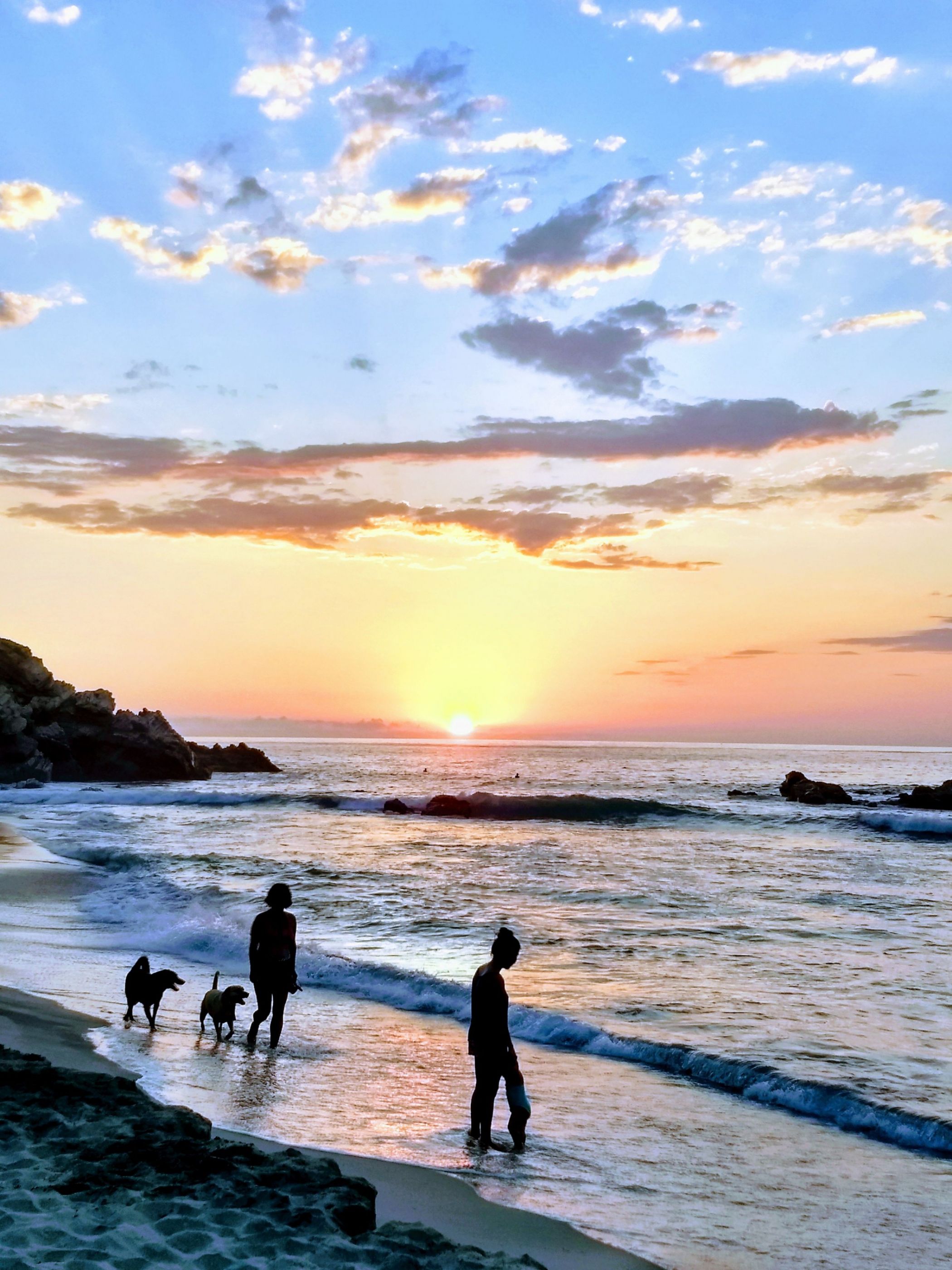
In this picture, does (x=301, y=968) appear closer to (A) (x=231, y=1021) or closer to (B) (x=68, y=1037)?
(A) (x=231, y=1021)

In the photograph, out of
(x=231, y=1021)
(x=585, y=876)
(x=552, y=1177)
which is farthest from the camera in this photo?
(x=585, y=876)

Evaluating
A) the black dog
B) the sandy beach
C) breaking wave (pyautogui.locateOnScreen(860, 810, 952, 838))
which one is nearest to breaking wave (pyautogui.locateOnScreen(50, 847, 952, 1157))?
the black dog

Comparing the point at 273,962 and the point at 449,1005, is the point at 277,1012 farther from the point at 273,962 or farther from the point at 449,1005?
the point at 449,1005

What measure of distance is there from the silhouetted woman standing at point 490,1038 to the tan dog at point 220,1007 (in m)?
4.11

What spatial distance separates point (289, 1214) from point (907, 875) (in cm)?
2816

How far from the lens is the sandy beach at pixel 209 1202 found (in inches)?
197

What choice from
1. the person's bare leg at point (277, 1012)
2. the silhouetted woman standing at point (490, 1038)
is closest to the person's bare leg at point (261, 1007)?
the person's bare leg at point (277, 1012)

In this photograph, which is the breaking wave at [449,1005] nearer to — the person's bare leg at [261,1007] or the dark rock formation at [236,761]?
the person's bare leg at [261,1007]

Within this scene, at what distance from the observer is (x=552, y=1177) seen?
734 centimetres

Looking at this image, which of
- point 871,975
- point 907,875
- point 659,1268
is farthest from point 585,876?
point 659,1268

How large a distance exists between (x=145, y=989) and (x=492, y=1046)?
17.1ft

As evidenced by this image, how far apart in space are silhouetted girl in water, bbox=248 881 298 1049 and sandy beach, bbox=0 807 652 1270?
3.16m

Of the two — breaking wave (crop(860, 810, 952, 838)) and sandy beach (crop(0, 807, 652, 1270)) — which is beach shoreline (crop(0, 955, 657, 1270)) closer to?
sandy beach (crop(0, 807, 652, 1270))

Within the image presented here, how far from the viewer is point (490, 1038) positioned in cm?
818
